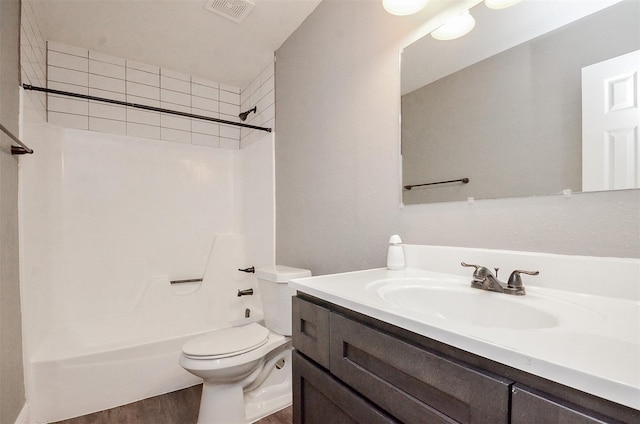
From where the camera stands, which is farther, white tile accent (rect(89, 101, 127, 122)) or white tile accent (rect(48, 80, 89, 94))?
white tile accent (rect(89, 101, 127, 122))

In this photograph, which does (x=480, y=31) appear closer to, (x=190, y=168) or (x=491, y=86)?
(x=491, y=86)

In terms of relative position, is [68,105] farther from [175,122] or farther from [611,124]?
[611,124]

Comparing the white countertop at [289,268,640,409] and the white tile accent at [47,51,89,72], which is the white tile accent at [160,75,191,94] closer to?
the white tile accent at [47,51,89,72]

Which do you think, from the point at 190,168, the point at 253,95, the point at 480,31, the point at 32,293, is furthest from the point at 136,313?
the point at 480,31

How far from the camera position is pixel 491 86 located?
1.02m

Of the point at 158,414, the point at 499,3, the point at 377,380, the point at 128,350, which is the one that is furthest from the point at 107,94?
the point at 377,380

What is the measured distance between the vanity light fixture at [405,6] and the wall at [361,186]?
0.25 ft

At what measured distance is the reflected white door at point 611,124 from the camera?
0.72 metres

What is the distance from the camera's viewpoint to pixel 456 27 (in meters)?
1.11

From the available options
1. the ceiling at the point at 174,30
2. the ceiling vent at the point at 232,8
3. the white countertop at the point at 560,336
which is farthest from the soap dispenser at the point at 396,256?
the ceiling vent at the point at 232,8

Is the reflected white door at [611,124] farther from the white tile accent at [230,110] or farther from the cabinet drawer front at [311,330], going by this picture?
the white tile accent at [230,110]

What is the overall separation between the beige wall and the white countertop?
54.8 inches

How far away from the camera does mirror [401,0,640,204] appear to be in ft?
2.63

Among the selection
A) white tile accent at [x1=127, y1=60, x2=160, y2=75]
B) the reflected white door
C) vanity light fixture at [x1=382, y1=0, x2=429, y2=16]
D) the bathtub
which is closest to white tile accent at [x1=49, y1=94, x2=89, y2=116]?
white tile accent at [x1=127, y1=60, x2=160, y2=75]
